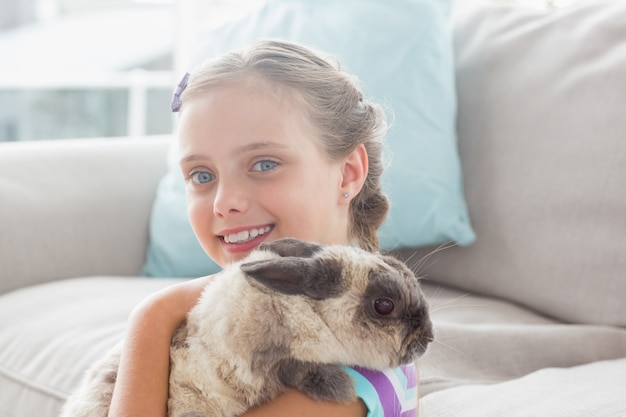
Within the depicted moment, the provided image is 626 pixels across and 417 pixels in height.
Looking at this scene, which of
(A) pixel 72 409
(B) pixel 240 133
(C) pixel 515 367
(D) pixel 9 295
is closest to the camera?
(A) pixel 72 409

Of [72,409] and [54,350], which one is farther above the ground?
[72,409]

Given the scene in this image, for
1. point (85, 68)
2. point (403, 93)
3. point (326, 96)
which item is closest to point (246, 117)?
point (326, 96)

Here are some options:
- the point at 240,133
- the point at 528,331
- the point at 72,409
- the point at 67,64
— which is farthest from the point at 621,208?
the point at 67,64

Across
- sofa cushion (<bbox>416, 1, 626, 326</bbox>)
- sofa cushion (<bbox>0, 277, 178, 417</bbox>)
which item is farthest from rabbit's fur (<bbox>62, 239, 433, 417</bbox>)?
sofa cushion (<bbox>416, 1, 626, 326</bbox>)

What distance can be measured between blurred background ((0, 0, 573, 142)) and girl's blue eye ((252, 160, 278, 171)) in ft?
7.98

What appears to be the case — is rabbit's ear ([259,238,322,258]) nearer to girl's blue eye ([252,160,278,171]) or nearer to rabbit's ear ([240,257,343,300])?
rabbit's ear ([240,257,343,300])

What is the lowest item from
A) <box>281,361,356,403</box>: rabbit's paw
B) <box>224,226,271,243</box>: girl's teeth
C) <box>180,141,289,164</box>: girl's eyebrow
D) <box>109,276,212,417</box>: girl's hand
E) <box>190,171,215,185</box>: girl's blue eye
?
<box>109,276,212,417</box>: girl's hand

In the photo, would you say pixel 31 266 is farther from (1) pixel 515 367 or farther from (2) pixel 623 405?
(2) pixel 623 405

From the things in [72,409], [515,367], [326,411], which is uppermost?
[326,411]

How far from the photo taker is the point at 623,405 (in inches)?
44.5

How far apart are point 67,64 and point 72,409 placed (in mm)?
2900

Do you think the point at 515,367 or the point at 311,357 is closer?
the point at 311,357

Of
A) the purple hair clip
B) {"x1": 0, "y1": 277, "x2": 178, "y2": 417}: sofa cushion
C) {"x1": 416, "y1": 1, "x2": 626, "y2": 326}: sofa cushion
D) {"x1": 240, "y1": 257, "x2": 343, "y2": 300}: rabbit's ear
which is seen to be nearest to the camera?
{"x1": 240, "y1": 257, "x2": 343, "y2": 300}: rabbit's ear

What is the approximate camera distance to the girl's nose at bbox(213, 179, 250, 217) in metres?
1.10
